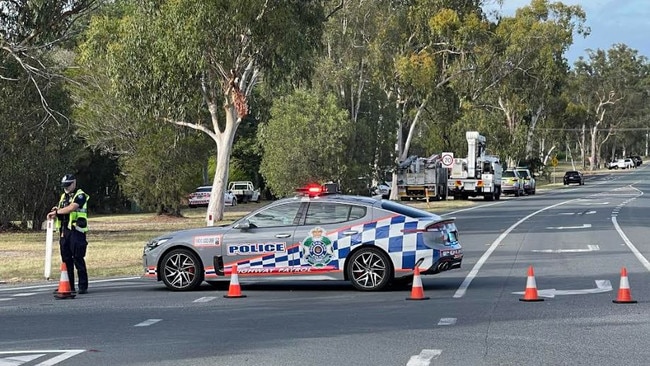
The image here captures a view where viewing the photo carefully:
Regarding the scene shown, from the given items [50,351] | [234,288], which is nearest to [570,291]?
[234,288]

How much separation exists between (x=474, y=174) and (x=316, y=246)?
46744 millimetres

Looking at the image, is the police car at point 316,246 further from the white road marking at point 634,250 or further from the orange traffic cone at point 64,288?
the white road marking at point 634,250

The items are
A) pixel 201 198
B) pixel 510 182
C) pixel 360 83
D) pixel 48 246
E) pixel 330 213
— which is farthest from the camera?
pixel 510 182

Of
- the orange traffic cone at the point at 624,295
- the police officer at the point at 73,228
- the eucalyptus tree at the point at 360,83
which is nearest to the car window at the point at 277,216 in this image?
the police officer at the point at 73,228

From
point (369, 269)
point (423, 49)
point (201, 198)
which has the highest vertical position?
point (423, 49)

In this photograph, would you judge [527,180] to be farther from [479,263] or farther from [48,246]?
[48,246]

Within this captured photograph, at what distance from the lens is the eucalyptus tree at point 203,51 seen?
32.8 meters

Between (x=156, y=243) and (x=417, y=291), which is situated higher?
(x=156, y=243)

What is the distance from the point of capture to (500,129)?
269 feet

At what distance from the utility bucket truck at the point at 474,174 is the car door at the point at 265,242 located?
150 ft

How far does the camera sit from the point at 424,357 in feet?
31.3

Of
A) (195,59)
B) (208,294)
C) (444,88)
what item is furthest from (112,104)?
(208,294)

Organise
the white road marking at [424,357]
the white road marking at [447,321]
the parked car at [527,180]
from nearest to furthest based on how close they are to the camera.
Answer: the white road marking at [424,357]
the white road marking at [447,321]
the parked car at [527,180]

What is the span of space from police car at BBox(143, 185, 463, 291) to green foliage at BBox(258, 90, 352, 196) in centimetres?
3426
